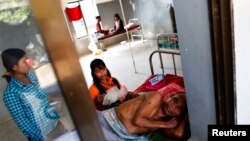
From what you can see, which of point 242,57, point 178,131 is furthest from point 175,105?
point 242,57

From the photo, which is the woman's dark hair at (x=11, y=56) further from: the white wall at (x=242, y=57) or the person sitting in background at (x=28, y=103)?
the white wall at (x=242, y=57)

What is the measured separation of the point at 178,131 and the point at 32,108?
1516mm

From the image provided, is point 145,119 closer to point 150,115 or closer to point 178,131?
point 150,115

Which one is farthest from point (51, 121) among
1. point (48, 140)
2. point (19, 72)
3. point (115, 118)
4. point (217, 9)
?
point (115, 118)

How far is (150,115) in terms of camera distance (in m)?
1.93

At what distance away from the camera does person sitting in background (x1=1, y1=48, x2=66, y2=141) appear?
0.61 meters

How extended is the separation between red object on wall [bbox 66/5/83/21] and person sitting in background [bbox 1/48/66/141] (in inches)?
234

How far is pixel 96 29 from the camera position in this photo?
693 cm

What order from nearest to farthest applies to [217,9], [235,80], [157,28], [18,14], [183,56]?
[18,14] → [217,9] → [235,80] → [183,56] → [157,28]

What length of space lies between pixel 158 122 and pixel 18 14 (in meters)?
1.63

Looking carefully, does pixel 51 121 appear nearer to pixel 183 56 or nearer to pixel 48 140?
pixel 48 140

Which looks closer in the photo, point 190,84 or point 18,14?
point 18,14

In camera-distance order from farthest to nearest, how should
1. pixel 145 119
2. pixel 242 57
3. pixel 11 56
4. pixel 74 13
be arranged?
pixel 74 13 < pixel 145 119 < pixel 242 57 < pixel 11 56

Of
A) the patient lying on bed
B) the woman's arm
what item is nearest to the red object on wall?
the patient lying on bed
